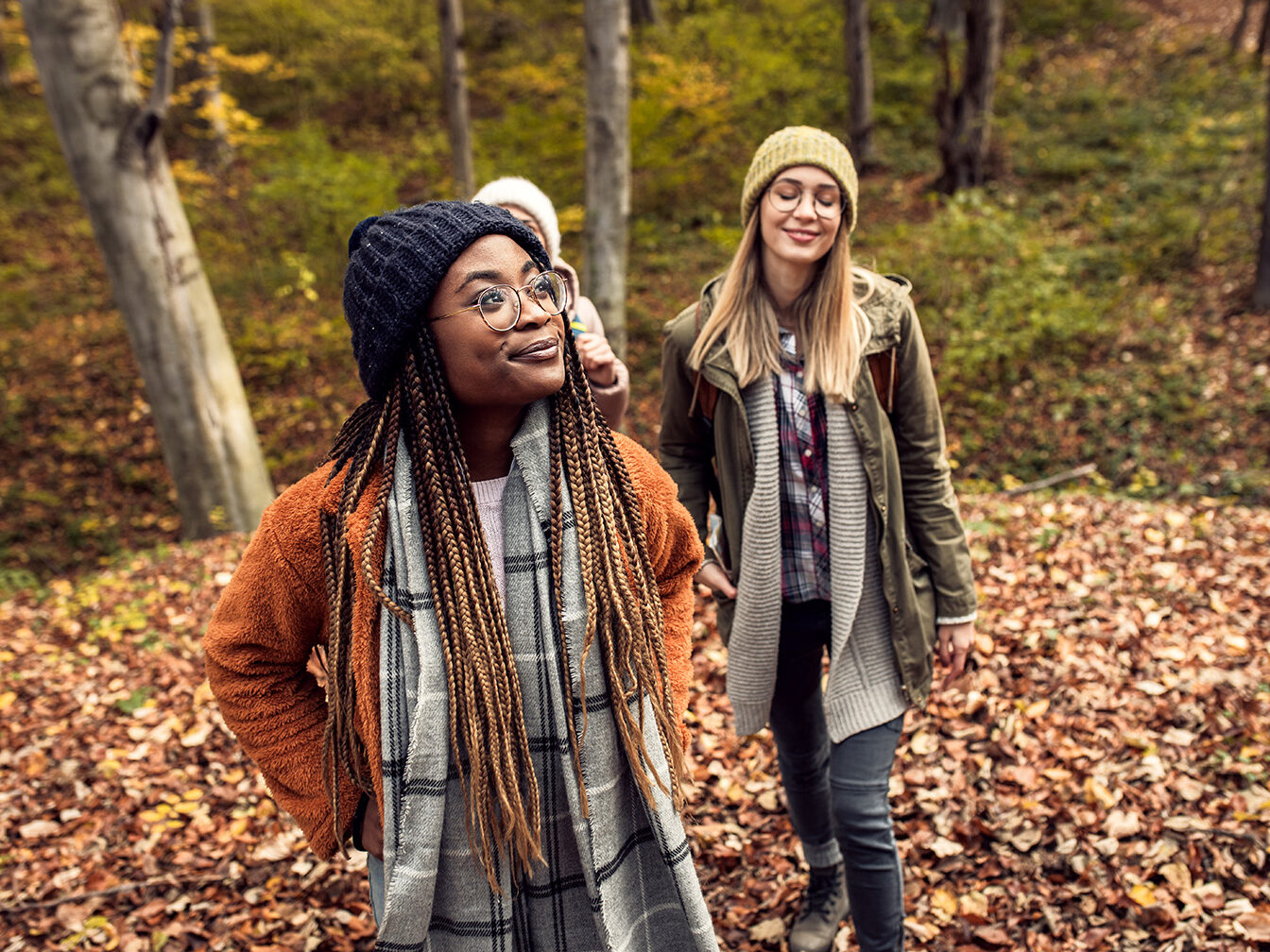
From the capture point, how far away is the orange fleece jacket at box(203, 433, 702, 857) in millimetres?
1635

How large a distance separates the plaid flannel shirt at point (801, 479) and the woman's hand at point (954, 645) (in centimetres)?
40

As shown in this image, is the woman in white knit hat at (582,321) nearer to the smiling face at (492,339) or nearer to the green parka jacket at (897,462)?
the green parka jacket at (897,462)

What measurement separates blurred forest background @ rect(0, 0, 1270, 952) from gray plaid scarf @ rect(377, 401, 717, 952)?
1619mm

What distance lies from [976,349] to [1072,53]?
455 inches

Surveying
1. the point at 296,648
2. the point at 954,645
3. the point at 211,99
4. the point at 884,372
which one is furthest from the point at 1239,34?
the point at 296,648

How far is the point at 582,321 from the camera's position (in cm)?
327

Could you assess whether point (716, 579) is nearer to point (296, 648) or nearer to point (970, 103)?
point (296, 648)

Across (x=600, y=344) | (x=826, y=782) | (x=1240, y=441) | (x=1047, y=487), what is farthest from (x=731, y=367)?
(x=1240, y=441)

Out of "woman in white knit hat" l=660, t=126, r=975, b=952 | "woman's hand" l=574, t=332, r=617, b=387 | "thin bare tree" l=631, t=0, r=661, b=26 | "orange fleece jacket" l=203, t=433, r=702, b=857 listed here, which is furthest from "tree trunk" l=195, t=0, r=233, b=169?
"orange fleece jacket" l=203, t=433, r=702, b=857

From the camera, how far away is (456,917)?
1704mm

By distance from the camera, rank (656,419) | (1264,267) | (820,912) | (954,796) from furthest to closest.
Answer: (656,419), (1264,267), (954,796), (820,912)

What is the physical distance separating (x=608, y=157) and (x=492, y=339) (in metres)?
6.36

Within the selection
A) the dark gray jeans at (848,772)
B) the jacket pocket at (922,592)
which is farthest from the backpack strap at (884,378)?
the dark gray jeans at (848,772)

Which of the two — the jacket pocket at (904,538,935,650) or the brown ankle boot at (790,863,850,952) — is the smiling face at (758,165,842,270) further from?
the brown ankle boot at (790,863,850,952)
